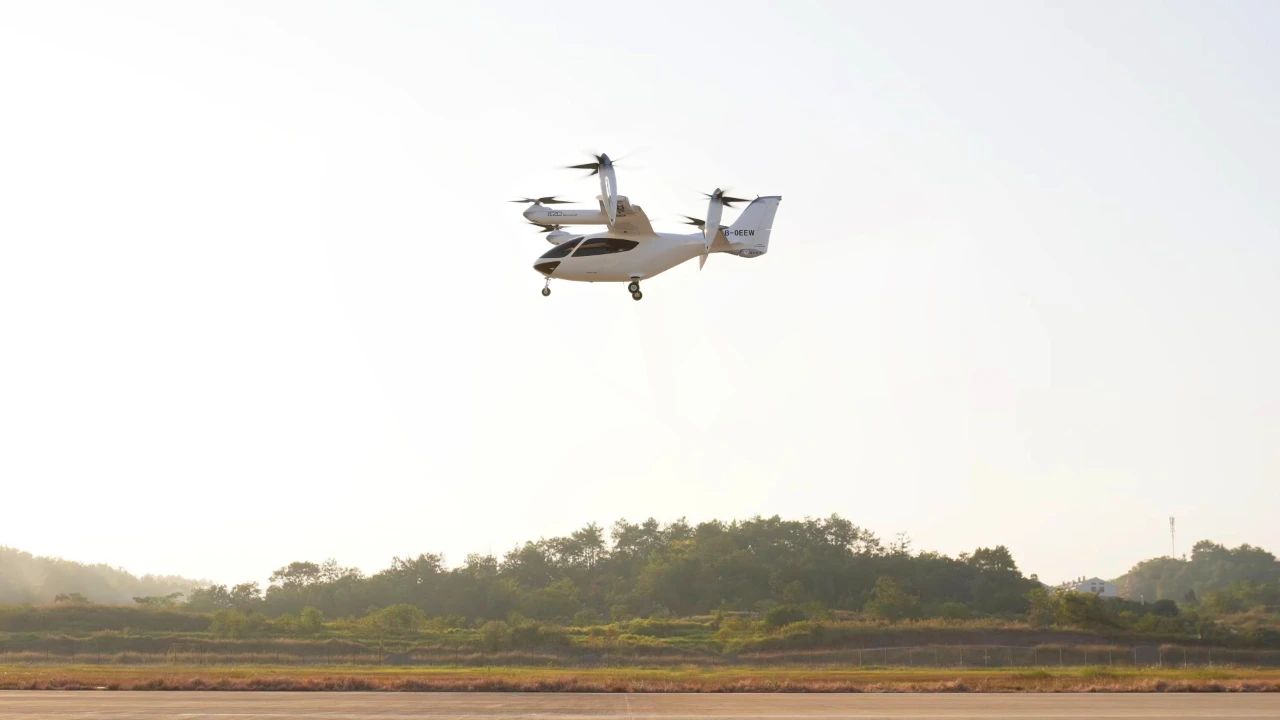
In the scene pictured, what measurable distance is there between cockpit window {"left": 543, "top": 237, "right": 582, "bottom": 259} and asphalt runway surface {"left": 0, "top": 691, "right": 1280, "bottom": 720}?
17298 mm

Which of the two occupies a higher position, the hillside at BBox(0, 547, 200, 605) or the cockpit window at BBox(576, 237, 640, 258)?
the cockpit window at BBox(576, 237, 640, 258)

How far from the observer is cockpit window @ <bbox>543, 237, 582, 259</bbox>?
50.2 meters

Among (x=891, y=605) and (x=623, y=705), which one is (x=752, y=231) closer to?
(x=623, y=705)

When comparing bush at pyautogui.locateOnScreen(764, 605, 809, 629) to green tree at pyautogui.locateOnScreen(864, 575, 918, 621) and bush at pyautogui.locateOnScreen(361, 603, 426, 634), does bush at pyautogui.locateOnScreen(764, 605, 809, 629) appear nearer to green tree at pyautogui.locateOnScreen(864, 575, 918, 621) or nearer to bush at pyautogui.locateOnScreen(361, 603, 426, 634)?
green tree at pyautogui.locateOnScreen(864, 575, 918, 621)

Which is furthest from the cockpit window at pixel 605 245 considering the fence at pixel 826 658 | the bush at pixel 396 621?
the bush at pixel 396 621

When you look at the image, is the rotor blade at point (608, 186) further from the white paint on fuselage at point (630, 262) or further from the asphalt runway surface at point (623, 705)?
the asphalt runway surface at point (623, 705)

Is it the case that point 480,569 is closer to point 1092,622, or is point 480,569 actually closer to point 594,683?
point 1092,622

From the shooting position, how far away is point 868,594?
495 ft

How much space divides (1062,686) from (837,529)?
117156 millimetres

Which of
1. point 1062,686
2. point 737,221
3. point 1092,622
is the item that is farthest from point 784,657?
point 737,221

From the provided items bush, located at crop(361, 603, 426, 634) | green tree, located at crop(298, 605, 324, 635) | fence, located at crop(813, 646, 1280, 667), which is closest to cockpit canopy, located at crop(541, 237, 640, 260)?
fence, located at crop(813, 646, 1280, 667)

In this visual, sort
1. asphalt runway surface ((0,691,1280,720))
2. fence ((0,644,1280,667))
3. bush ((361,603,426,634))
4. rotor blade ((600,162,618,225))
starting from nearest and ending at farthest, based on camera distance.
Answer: asphalt runway surface ((0,691,1280,720))
rotor blade ((600,162,618,225))
fence ((0,644,1280,667))
bush ((361,603,426,634))

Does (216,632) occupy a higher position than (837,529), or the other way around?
(837,529)

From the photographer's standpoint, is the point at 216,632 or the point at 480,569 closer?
the point at 216,632
